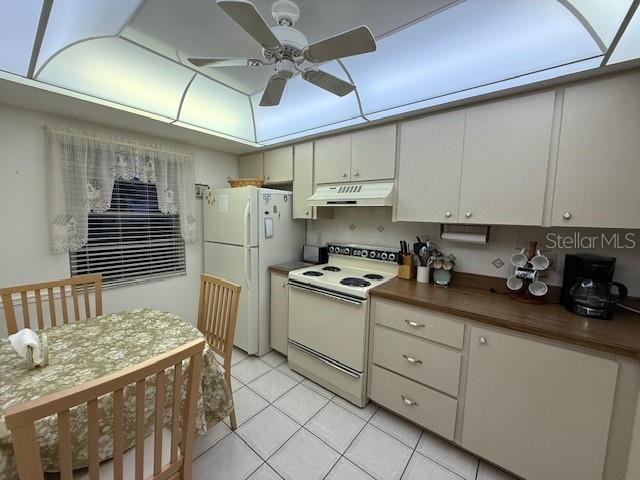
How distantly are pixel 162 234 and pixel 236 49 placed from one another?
1.87 m

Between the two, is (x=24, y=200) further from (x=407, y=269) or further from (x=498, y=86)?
(x=498, y=86)

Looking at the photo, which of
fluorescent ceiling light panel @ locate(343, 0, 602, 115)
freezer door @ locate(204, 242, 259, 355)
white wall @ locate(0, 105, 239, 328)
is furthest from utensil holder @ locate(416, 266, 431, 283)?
white wall @ locate(0, 105, 239, 328)

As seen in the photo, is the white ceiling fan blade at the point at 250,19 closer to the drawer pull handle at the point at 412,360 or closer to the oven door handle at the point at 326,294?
the oven door handle at the point at 326,294

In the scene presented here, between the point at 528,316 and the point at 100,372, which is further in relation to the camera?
→ the point at 528,316

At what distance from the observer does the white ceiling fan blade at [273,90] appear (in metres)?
1.43

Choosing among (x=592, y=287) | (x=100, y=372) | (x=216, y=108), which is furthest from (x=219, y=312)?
(x=592, y=287)

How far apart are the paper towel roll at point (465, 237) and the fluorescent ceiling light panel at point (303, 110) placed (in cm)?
122

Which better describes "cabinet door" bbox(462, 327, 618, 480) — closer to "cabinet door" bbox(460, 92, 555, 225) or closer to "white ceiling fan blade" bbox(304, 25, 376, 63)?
"cabinet door" bbox(460, 92, 555, 225)

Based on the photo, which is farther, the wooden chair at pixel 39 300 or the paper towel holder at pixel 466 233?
the paper towel holder at pixel 466 233

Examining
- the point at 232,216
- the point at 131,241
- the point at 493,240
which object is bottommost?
the point at 131,241

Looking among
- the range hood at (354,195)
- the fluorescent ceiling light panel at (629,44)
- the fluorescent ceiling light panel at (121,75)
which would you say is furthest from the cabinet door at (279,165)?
the fluorescent ceiling light panel at (629,44)

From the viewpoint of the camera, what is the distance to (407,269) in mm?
2186

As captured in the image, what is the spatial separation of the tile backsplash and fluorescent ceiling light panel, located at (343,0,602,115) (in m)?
1.00

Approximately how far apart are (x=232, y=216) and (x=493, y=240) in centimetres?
225
